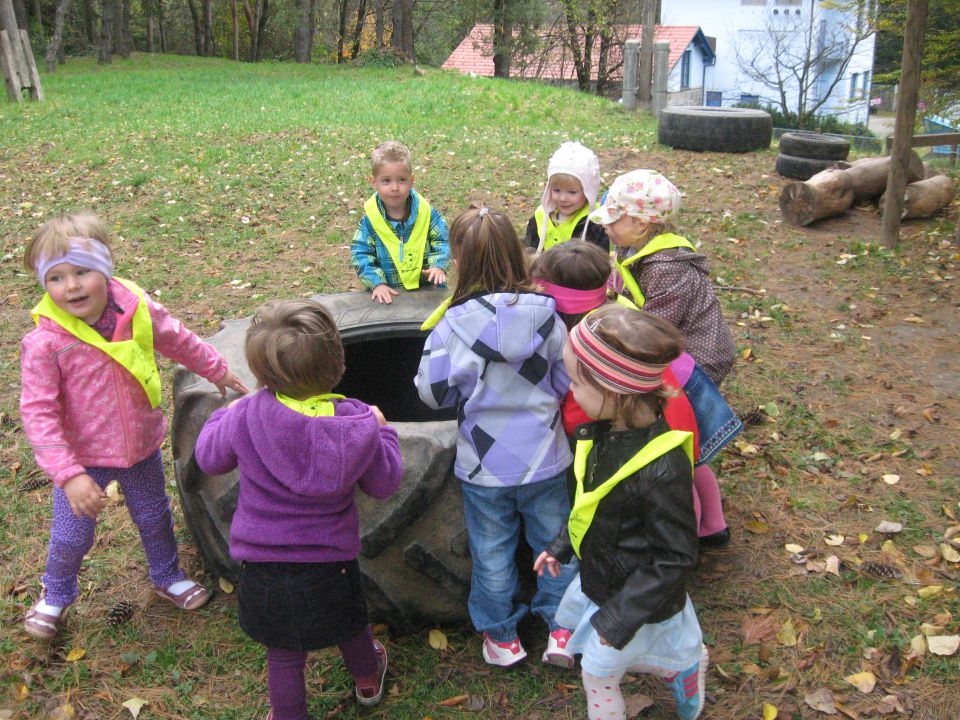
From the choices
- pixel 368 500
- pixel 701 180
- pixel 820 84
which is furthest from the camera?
pixel 820 84

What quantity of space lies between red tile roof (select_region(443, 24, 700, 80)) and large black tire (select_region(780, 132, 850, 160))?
740 inches

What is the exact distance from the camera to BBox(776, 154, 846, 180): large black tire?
880 cm

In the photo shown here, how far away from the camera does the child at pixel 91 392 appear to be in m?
2.71

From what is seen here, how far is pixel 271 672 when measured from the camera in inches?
99.0

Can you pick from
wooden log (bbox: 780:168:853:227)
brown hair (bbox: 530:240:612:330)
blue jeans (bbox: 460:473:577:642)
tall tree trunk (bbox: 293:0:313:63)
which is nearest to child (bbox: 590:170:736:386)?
brown hair (bbox: 530:240:612:330)

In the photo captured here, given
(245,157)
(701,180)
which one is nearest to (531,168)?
(701,180)

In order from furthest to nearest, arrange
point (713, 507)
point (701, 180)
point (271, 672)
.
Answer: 1. point (701, 180)
2. point (713, 507)
3. point (271, 672)

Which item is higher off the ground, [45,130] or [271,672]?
[45,130]

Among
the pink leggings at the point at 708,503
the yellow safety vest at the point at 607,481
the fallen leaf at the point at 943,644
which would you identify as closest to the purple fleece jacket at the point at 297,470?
the yellow safety vest at the point at 607,481

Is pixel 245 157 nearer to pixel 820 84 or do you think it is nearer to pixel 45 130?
pixel 45 130

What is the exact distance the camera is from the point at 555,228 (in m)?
3.91

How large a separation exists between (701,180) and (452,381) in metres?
7.10

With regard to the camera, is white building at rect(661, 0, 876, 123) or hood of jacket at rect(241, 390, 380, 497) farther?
white building at rect(661, 0, 876, 123)

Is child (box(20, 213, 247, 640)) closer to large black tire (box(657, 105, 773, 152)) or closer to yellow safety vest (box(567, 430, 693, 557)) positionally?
yellow safety vest (box(567, 430, 693, 557))
